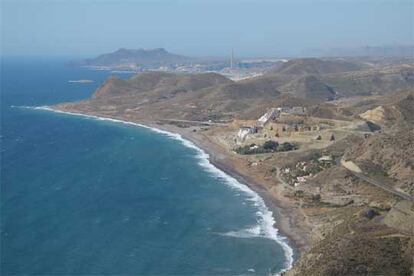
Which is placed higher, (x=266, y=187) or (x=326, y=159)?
(x=326, y=159)

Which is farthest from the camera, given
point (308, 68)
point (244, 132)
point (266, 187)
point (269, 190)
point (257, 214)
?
point (308, 68)

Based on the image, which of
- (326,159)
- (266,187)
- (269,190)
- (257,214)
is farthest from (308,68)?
(257,214)

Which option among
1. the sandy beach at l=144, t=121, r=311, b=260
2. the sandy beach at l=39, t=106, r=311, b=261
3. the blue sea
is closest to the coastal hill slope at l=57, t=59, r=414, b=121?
the sandy beach at l=39, t=106, r=311, b=261

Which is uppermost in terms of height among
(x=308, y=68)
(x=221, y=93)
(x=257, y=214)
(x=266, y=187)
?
(x=221, y=93)

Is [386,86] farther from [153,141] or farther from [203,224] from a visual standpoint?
[203,224]

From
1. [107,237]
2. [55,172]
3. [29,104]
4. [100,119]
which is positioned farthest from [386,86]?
[107,237]

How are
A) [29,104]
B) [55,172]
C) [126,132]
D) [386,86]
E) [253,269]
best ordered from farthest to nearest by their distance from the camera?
[386,86]
[29,104]
[126,132]
[55,172]
[253,269]

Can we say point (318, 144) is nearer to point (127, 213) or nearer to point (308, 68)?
point (127, 213)

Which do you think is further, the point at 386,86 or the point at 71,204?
the point at 386,86

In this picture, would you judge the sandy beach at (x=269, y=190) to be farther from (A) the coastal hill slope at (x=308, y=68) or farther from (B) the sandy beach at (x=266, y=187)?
(A) the coastal hill slope at (x=308, y=68)
